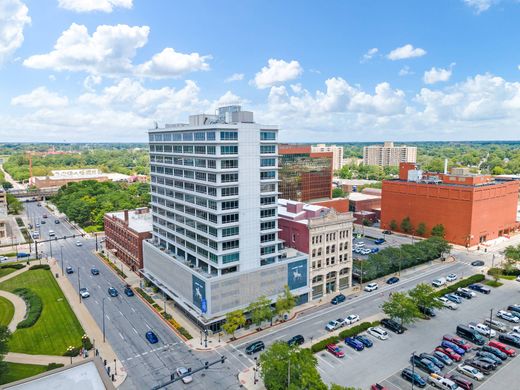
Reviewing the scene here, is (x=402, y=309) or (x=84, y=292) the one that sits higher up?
(x=402, y=309)

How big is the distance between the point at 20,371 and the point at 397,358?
192ft

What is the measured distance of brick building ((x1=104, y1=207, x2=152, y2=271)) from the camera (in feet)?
322

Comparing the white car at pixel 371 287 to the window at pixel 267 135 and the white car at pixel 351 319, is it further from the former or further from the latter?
the window at pixel 267 135

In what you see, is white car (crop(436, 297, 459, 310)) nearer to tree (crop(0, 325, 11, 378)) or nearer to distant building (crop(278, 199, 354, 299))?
distant building (crop(278, 199, 354, 299))

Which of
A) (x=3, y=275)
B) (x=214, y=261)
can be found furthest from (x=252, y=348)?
(x=3, y=275)

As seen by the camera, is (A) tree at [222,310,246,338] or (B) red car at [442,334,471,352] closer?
(B) red car at [442,334,471,352]

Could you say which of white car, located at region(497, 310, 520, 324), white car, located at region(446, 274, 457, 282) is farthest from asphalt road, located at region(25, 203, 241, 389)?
white car, located at region(446, 274, 457, 282)

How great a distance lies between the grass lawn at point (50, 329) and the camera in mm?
64875

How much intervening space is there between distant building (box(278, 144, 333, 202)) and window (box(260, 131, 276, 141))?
8066cm

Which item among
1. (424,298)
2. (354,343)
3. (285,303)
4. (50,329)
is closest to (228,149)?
(285,303)

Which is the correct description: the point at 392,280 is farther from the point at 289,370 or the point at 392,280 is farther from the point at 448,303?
the point at 289,370

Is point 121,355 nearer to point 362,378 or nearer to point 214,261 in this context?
point 214,261

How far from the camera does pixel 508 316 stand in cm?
7419

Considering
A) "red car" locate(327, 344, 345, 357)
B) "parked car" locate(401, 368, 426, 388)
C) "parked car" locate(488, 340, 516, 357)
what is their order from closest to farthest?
"parked car" locate(401, 368, 426, 388)
"red car" locate(327, 344, 345, 357)
"parked car" locate(488, 340, 516, 357)
